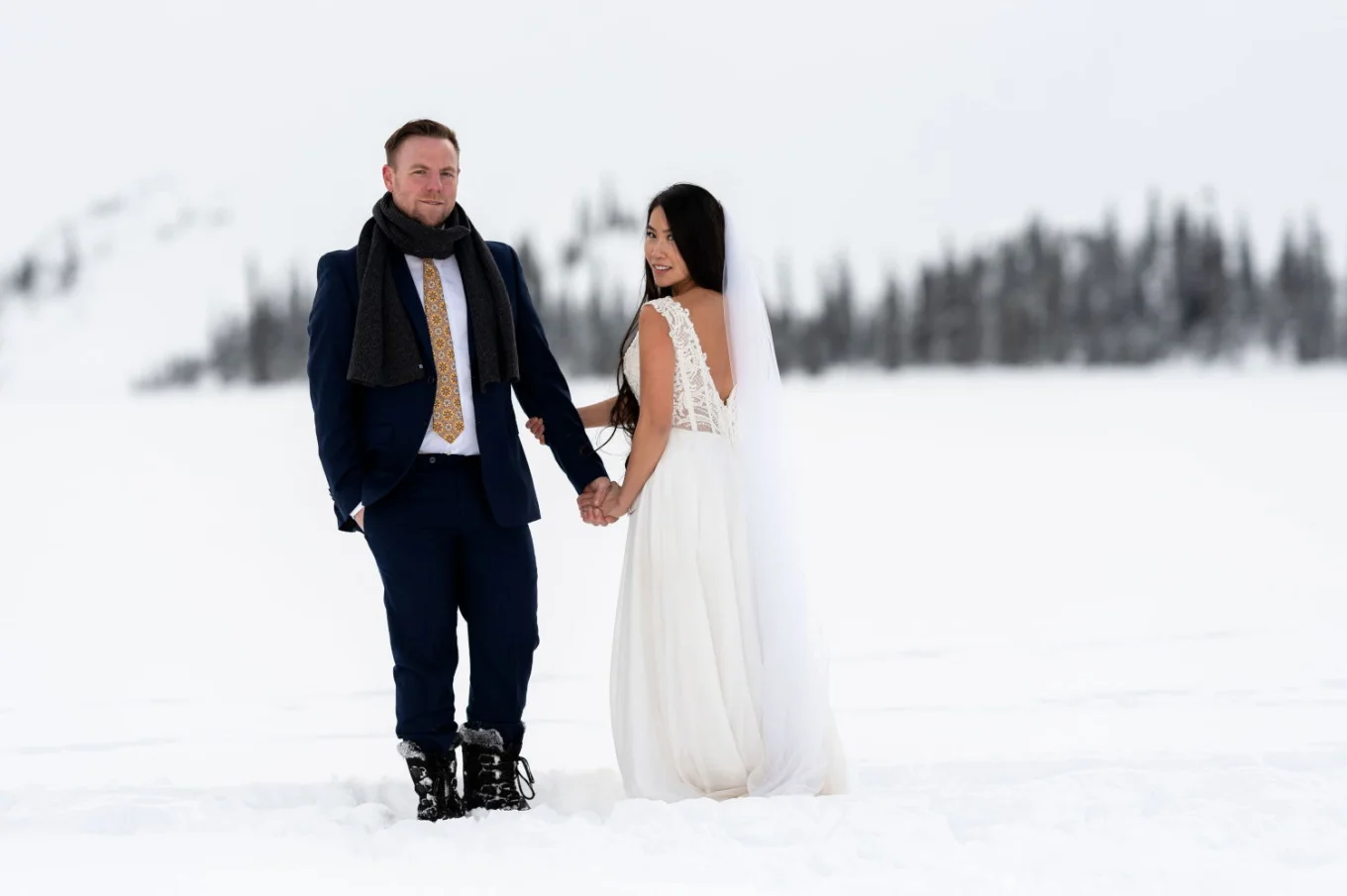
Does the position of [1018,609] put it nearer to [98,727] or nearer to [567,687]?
[567,687]

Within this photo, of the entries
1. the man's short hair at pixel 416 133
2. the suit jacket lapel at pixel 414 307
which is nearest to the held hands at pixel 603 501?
the suit jacket lapel at pixel 414 307

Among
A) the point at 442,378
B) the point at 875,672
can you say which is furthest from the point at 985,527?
the point at 442,378

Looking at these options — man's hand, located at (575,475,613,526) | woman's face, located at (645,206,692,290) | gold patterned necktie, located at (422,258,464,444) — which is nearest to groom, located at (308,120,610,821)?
gold patterned necktie, located at (422,258,464,444)

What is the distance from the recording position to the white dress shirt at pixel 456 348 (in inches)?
134

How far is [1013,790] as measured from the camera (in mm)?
A: 3393

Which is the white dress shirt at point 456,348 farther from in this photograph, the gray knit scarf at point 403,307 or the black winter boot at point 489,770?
the black winter boot at point 489,770

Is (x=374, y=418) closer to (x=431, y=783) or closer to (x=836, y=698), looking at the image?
(x=431, y=783)

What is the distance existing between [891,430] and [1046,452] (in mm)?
3276

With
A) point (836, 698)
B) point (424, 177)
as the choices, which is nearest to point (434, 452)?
point (424, 177)

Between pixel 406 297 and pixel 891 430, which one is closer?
pixel 406 297

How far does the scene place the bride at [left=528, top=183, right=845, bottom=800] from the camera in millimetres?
3637

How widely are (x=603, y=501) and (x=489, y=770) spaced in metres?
0.79

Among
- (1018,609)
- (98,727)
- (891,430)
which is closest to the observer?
(98,727)

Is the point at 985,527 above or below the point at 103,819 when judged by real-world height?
below
